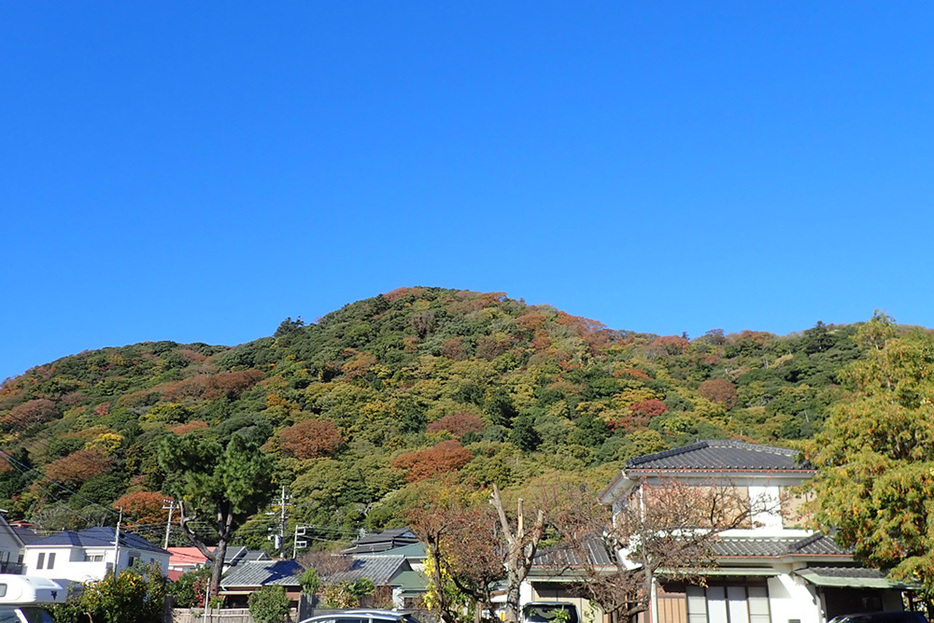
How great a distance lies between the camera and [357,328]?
99.6 meters

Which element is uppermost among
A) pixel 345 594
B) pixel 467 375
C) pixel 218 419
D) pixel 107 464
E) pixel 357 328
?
pixel 357 328

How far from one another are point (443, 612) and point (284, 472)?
5048 centimetres

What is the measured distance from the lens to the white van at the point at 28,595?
19047 mm

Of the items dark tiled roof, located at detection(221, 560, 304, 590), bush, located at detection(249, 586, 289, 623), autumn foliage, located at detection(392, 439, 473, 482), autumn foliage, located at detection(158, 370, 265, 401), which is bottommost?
bush, located at detection(249, 586, 289, 623)

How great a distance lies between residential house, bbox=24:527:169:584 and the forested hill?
25.9ft

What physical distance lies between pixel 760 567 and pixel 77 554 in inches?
1522

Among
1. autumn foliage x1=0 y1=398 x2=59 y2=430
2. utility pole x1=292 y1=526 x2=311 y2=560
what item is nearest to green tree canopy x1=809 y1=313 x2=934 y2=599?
utility pole x1=292 y1=526 x2=311 y2=560

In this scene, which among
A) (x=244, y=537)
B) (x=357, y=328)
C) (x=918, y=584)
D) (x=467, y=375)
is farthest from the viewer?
(x=357, y=328)

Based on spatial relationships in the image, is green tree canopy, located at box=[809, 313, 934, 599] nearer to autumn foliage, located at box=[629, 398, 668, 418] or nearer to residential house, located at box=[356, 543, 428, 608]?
residential house, located at box=[356, 543, 428, 608]

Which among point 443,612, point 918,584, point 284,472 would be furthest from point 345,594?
point 284,472

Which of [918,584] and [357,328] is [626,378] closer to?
[357,328]

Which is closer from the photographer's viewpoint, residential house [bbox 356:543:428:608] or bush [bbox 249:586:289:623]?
bush [bbox 249:586:289:623]

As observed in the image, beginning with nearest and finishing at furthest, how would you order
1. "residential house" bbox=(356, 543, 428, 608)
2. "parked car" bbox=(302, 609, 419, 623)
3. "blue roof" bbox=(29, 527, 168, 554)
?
"parked car" bbox=(302, 609, 419, 623) < "residential house" bbox=(356, 543, 428, 608) < "blue roof" bbox=(29, 527, 168, 554)

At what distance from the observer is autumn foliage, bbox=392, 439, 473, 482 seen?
191ft
